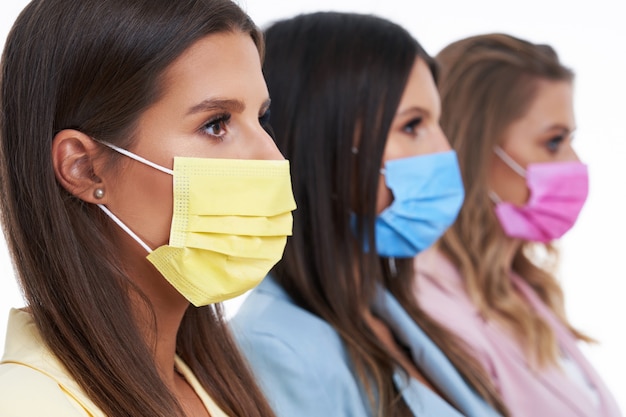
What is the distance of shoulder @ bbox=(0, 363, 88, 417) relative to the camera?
52.5 inches

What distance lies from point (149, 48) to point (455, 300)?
1.58 m

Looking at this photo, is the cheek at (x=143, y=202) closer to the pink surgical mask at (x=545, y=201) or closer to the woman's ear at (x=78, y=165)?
the woman's ear at (x=78, y=165)

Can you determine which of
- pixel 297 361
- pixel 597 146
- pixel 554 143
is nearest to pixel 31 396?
pixel 297 361

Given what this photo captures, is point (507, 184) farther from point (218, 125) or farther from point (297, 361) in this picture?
point (218, 125)

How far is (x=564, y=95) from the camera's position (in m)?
3.11

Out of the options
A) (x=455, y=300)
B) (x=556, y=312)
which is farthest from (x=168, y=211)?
(x=556, y=312)

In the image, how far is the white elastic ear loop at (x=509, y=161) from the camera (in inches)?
118

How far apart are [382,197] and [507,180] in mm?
758

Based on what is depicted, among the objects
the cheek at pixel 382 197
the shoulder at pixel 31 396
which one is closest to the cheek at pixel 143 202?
the shoulder at pixel 31 396

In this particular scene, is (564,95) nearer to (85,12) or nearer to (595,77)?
(595,77)

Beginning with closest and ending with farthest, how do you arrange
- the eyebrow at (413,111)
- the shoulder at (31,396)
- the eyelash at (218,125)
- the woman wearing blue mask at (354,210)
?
the shoulder at (31,396) < the eyelash at (218,125) < the woman wearing blue mask at (354,210) < the eyebrow at (413,111)

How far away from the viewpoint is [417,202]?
2453 millimetres

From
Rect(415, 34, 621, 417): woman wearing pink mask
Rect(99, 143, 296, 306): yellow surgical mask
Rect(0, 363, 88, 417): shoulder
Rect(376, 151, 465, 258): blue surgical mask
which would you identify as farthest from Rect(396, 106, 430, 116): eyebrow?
Rect(0, 363, 88, 417): shoulder

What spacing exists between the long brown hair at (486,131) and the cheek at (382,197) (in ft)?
2.15
